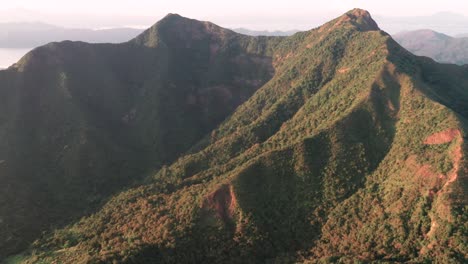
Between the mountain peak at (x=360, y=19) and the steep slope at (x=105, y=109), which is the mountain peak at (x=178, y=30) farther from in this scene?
the mountain peak at (x=360, y=19)

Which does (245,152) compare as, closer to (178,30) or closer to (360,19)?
(360,19)

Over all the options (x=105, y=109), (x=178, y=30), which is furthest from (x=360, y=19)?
(x=105, y=109)

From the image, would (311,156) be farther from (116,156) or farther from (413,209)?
(116,156)

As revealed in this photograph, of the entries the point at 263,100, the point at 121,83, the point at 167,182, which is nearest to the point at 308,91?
the point at 263,100

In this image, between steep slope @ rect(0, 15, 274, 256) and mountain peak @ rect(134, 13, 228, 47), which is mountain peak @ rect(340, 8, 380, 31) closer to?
steep slope @ rect(0, 15, 274, 256)

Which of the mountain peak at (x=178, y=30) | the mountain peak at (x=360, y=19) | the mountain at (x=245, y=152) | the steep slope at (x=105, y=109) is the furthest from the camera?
the mountain peak at (x=178, y=30)

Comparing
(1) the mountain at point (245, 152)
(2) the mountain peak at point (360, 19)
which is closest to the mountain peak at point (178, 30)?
(1) the mountain at point (245, 152)
